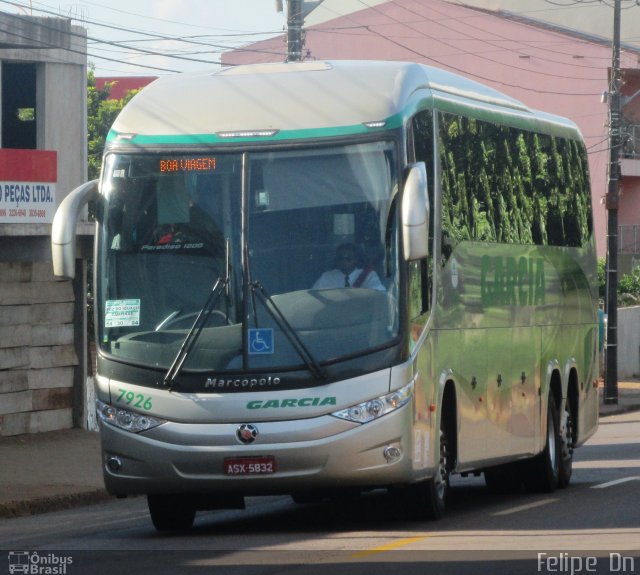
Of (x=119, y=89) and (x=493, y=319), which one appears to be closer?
(x=493, y=319)

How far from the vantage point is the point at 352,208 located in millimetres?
11906

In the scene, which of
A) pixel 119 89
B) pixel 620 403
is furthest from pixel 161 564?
pixel 119 89

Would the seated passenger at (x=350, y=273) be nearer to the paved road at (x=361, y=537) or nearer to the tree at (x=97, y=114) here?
the paved road at (x=361, y=537)

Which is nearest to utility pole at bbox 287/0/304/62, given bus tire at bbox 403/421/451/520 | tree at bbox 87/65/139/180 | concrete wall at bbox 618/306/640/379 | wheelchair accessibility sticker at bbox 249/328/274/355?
bus tire at bbox 403/421/451/520

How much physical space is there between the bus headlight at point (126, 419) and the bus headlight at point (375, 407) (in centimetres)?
140

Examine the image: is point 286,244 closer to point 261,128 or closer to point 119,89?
point 261,128

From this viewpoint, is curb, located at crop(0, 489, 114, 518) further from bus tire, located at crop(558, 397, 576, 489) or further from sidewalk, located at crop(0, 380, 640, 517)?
bus tire, located at crop(558, 397, 576, 489)

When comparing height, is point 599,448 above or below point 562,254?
below

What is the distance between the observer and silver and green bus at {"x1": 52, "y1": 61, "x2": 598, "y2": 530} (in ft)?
38.0

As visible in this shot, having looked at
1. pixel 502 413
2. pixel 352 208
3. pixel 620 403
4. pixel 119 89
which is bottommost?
pixel 620 403

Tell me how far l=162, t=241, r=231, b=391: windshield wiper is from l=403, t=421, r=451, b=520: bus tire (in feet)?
7.26

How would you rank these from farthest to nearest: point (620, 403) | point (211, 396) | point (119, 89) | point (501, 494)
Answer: point (119, 89) → point (620, 403) → point (501, 494) → point (211, 396)

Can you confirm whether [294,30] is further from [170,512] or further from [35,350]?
[170,512]

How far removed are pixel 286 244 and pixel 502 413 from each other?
12.6 ft
